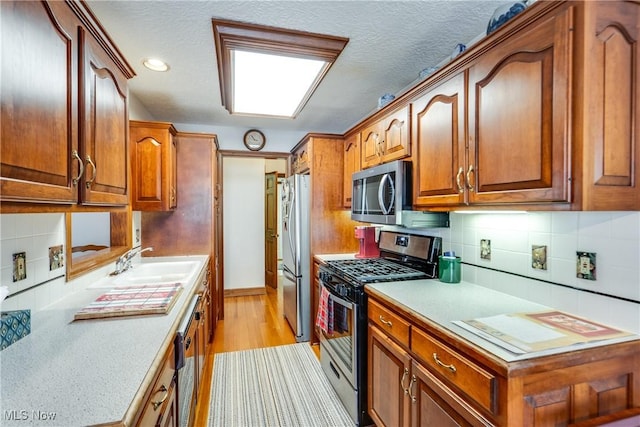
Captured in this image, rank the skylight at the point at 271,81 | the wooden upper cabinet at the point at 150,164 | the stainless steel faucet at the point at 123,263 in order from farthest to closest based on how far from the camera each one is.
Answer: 1. the wooden upper cabinet at the point at 150,164
2. the stainless steel faucet at the point at 123,263
3. the skylight at the point at 271,81

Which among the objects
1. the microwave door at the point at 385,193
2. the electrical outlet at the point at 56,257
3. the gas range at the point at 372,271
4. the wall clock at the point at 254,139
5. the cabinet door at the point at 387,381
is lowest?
the cabinet door at the point at 387,381

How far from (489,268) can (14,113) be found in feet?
6.91

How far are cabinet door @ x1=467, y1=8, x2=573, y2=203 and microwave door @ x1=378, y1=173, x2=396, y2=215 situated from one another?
597mm

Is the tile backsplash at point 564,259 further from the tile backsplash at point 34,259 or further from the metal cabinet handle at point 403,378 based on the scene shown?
the tile backsplash at point 34,259

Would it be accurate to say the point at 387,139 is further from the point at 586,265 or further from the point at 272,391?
the point at 272,391

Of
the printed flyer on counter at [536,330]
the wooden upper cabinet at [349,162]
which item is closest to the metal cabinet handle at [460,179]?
the printed flyer on counter at [536,330]

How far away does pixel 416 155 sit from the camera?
1923mm

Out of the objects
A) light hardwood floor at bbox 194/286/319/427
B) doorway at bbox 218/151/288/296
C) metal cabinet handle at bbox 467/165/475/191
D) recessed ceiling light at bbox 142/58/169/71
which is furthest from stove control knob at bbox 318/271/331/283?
doorway at bbox 218/151/288/296

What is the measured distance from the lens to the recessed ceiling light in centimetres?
211

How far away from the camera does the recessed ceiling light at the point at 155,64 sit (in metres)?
2.11

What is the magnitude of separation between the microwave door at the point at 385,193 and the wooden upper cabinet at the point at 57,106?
1525 millimetres

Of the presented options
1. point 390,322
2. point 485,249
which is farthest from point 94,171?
point 485,249

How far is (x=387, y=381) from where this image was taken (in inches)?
66.0

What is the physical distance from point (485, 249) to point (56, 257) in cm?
232
